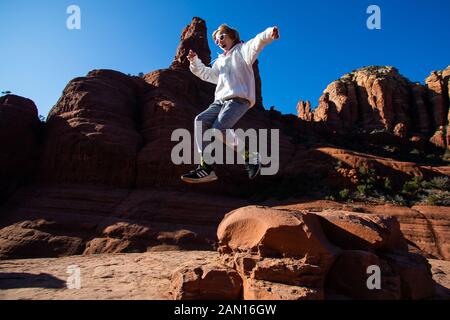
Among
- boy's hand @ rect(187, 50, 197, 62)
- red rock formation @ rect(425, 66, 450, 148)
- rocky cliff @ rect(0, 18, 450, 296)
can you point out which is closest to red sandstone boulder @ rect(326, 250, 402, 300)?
boy's hand @ rect(187, 50, 197, 62)

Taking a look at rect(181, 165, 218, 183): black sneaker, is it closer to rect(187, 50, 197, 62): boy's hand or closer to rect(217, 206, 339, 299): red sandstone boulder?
rect(217, 206, 339, 299): red sandstone boulder

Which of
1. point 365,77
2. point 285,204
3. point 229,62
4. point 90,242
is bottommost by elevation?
point 90,242

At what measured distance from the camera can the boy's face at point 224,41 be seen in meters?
5.48

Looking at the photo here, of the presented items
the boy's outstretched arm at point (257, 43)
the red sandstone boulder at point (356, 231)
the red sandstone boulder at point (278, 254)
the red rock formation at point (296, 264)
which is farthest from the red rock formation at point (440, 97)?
the boy's outstretched arm at point (257, 43)

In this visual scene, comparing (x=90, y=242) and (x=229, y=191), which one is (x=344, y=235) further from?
(x=229, y=191)

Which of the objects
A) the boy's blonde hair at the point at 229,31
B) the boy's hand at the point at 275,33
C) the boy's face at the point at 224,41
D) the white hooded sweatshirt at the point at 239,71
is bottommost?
the white hooded sweatshirt at the point at 239,71

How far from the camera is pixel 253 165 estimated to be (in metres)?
5.39

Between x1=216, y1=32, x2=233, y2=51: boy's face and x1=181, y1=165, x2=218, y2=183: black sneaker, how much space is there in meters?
2.20

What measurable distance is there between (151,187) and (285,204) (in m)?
9.55

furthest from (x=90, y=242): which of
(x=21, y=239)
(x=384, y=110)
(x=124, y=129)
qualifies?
(x=384, y=110)

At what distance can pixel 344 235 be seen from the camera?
7.27m

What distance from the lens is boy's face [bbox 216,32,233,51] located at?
18.0ft

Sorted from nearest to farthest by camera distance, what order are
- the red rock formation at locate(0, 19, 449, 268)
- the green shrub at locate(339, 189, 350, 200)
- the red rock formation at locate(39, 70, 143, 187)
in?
the red rock formation at locate(0, 19, 449, 268) → the red rock formation at locate(39, 70, 143, 187) → the green shrub at locate(339, 189, 350, 200)

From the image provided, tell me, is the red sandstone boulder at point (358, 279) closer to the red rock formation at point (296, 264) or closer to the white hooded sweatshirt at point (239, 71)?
the red rock formation at point (296, 264)
